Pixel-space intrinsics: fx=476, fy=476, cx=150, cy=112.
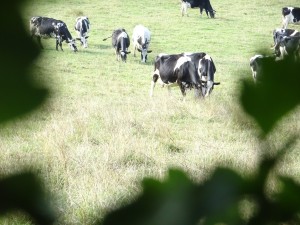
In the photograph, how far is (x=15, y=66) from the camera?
23 cm

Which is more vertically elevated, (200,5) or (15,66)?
(15,66)

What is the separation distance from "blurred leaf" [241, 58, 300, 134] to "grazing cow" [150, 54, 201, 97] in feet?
22.5

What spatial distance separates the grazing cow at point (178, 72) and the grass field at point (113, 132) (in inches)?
12.3

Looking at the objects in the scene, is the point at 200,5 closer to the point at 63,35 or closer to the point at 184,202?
the point at 63,35

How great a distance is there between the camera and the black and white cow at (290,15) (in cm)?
1627

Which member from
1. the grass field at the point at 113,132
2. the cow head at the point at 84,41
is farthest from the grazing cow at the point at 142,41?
the cow head at the point at 84,41

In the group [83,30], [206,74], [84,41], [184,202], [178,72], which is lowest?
[84,41]

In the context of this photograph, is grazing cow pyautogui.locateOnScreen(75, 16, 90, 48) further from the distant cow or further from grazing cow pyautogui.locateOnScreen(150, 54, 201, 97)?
grazing cow pyautogui.locateOnScreen(150, 54, 201, 97)

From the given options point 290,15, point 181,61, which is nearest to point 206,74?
point 181,61

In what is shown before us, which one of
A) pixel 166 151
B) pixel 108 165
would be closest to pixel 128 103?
pixel 166 151

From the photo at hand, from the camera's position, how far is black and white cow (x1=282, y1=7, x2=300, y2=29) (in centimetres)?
1627

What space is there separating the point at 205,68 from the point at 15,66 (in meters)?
7.54

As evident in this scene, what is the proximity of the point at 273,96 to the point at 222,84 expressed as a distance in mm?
7981

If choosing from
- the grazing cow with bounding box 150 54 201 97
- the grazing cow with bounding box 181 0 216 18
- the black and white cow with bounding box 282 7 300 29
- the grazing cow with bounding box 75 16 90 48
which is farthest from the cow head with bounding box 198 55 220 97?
the grazing cow with bounding box 181 0 216 18
